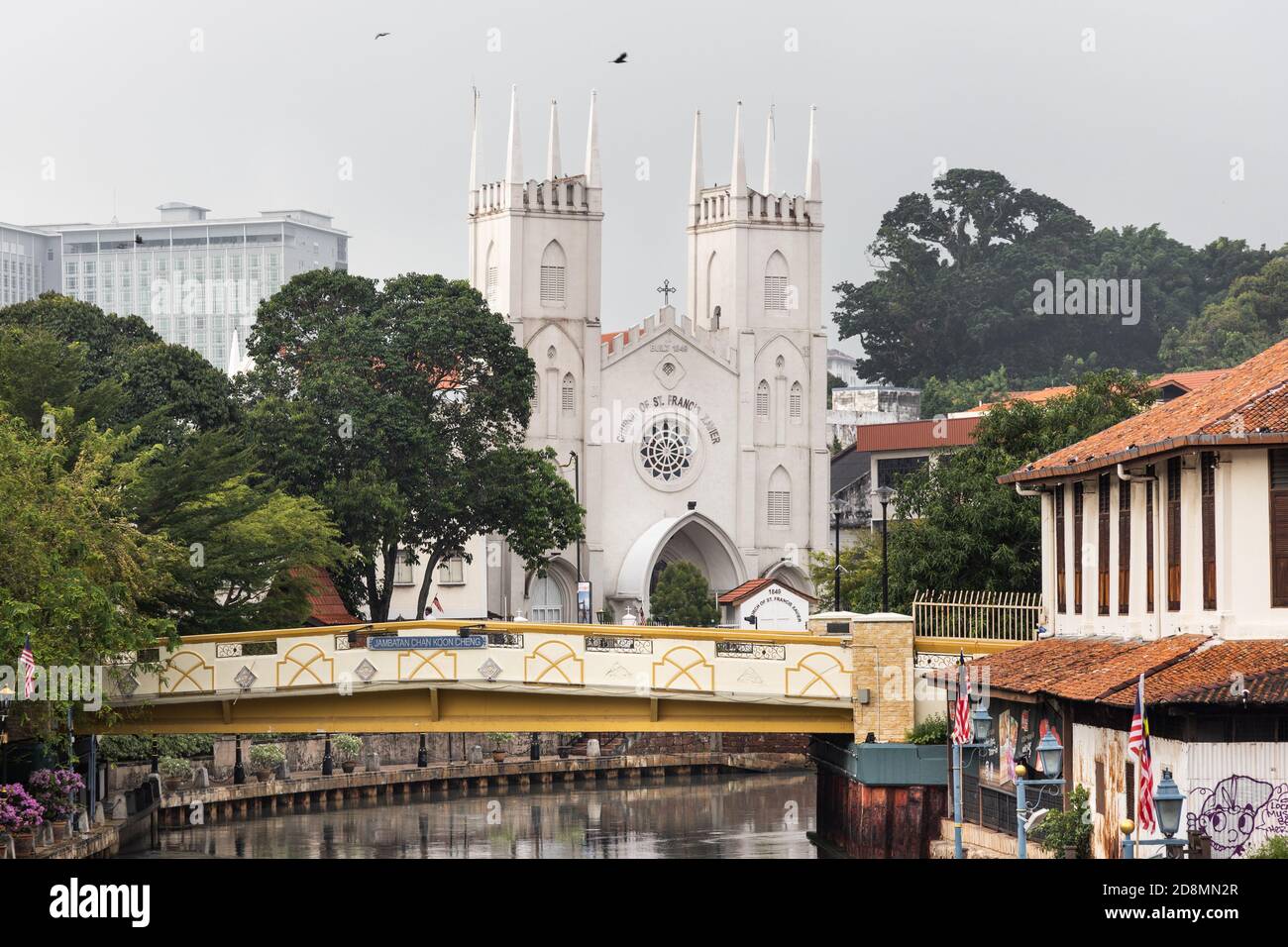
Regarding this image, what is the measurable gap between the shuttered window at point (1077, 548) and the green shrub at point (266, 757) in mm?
29368

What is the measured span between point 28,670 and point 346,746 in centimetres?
3005

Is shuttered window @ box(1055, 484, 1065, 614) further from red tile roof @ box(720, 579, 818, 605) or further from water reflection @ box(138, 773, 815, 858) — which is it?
red tile roof @ box(720, 579, 818, 605)

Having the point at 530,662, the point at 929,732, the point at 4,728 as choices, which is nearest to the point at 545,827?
the point at 530,662

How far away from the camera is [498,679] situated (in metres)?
37.8

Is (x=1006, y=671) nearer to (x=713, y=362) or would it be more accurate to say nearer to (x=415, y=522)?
(x=415, y=522)

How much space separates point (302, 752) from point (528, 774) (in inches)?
287

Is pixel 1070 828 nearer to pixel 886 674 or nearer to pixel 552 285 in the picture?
pixel 886 674

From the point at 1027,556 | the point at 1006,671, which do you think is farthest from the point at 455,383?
the point at 1006,671

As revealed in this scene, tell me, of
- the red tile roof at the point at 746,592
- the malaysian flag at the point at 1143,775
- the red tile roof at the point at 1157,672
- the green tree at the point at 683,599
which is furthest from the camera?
the green tree at the point at 683,599

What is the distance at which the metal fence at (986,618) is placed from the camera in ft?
131

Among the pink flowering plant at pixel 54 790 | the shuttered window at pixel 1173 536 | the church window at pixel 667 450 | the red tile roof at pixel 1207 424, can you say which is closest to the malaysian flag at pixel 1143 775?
the red tile roof at pixel 1207 424

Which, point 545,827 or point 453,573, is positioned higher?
point 453,573

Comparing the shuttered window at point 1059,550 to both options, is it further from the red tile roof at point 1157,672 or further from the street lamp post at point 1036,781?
the street lamp post at point 1036,781
